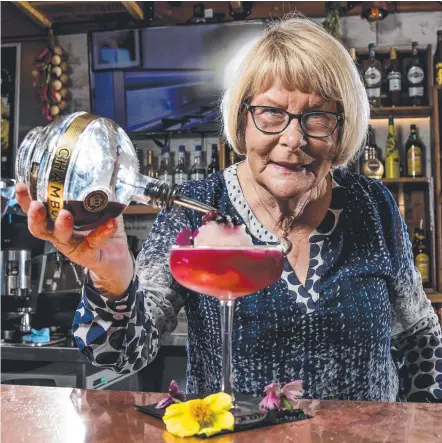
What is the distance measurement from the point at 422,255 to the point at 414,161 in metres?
0.61

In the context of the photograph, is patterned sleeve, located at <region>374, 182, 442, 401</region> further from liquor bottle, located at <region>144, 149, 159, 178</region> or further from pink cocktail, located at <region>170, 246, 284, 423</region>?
liquor bottle, located at <region>144, 149, 159, 178</region>

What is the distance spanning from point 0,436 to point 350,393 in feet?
2.45

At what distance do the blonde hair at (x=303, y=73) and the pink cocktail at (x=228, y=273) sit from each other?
1.65 feet

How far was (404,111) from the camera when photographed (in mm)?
4211

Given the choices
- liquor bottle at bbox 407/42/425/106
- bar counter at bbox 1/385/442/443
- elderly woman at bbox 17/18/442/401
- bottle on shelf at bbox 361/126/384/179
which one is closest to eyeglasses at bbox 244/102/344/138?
elderly woman at bbox 17/18/442/401

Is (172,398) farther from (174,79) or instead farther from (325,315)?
(174,79)

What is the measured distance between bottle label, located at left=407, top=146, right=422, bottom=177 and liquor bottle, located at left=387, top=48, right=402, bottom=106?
0.32 m

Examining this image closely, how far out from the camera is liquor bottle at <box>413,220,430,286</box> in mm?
4207

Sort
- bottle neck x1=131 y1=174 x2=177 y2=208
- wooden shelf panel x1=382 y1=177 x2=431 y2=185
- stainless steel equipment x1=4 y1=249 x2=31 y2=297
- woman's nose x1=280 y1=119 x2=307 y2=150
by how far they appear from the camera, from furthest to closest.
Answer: wooden shelf panel x1=382 y1=177 x2=431 y2=185 < stainless steel equipment x1=4 y1=249 x2=31 y2=297 < woman's nose x1=280 y1=119 x2=307 y2=150 < bottle neck x1=131 y1=174 x2=177 y2=208

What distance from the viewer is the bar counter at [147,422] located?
0.85 metres

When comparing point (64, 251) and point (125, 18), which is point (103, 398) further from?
point (125, 18)

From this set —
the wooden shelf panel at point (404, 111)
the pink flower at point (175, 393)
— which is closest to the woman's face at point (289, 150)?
the pink flower at point (175, 393)

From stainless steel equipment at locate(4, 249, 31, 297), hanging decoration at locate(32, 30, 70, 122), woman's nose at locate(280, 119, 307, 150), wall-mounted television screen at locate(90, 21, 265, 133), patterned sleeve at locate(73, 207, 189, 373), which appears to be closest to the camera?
patterned sleeve at locate(73, 207, 189, 373)

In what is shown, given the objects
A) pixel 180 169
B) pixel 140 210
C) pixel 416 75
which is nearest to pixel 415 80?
pixel 416 75
